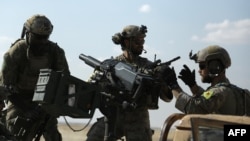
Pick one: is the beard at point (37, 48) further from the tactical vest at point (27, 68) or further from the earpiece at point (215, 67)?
the earpiece at point (215, 67)

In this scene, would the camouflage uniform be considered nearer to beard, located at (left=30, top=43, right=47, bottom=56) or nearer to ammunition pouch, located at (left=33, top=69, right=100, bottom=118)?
ammunition pouch, located at (left=33, top=69, right=100, bottom=118)

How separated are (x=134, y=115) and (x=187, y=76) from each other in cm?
257

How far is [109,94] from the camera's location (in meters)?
7.33

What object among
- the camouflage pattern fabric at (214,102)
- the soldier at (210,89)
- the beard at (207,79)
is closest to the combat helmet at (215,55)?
the soldier at (210,89)

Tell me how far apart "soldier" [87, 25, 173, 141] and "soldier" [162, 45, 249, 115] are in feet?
6.64

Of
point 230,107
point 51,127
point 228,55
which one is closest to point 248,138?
point 230,107

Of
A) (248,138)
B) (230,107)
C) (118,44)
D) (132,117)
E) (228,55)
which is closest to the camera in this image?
(248,138)

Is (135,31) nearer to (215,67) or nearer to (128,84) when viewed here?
(128,84)

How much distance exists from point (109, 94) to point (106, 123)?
1.45 feet

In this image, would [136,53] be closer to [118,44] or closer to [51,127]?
[118,44]

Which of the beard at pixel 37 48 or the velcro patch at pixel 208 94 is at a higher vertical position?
the beard at pixel 37 48

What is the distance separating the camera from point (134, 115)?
25.6 ft

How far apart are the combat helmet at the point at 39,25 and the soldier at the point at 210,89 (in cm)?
277

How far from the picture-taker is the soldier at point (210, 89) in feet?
16.2
